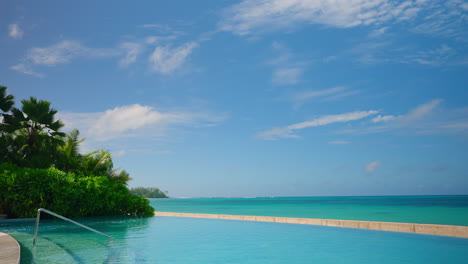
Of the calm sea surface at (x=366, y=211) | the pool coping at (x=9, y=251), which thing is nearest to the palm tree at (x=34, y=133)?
the pool coping at (x=9, y=251)

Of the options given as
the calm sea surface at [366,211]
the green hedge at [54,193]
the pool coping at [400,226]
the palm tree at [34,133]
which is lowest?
the calm sea surface at [366,211]

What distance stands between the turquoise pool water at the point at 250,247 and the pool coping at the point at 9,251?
0.43 m

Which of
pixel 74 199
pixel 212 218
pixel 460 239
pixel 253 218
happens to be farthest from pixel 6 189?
pixel 460 239

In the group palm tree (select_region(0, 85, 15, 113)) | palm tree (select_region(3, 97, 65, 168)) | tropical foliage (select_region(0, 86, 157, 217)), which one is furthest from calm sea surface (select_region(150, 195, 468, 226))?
palm tree (select_region(0, 85, 15, 113))

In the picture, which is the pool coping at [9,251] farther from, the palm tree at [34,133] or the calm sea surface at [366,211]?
the calm sea surface at [366,211]

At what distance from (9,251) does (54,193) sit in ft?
32.7

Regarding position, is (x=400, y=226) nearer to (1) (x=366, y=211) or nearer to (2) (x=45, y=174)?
(2) (x=45, y=174)

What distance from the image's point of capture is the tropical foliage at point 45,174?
14594mm

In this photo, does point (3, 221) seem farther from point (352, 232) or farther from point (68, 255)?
point (352, 232)

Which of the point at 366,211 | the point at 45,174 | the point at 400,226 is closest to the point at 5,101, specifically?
the point at 45,174

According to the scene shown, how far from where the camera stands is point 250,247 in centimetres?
873

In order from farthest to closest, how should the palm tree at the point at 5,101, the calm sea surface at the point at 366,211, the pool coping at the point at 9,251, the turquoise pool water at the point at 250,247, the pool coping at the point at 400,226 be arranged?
the calm sea surface at the point at 366,211
the palm tree at the point at 5,101
the pool coping at the point at 400,226
the turquoise pool water at the point at 250,247
the pool coping at the point at 9,251

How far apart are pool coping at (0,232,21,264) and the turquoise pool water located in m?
0.43

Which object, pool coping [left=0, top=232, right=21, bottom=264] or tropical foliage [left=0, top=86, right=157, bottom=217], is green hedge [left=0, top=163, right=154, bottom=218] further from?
pool coping [left=0, top=232, right=21, bottom=264]
